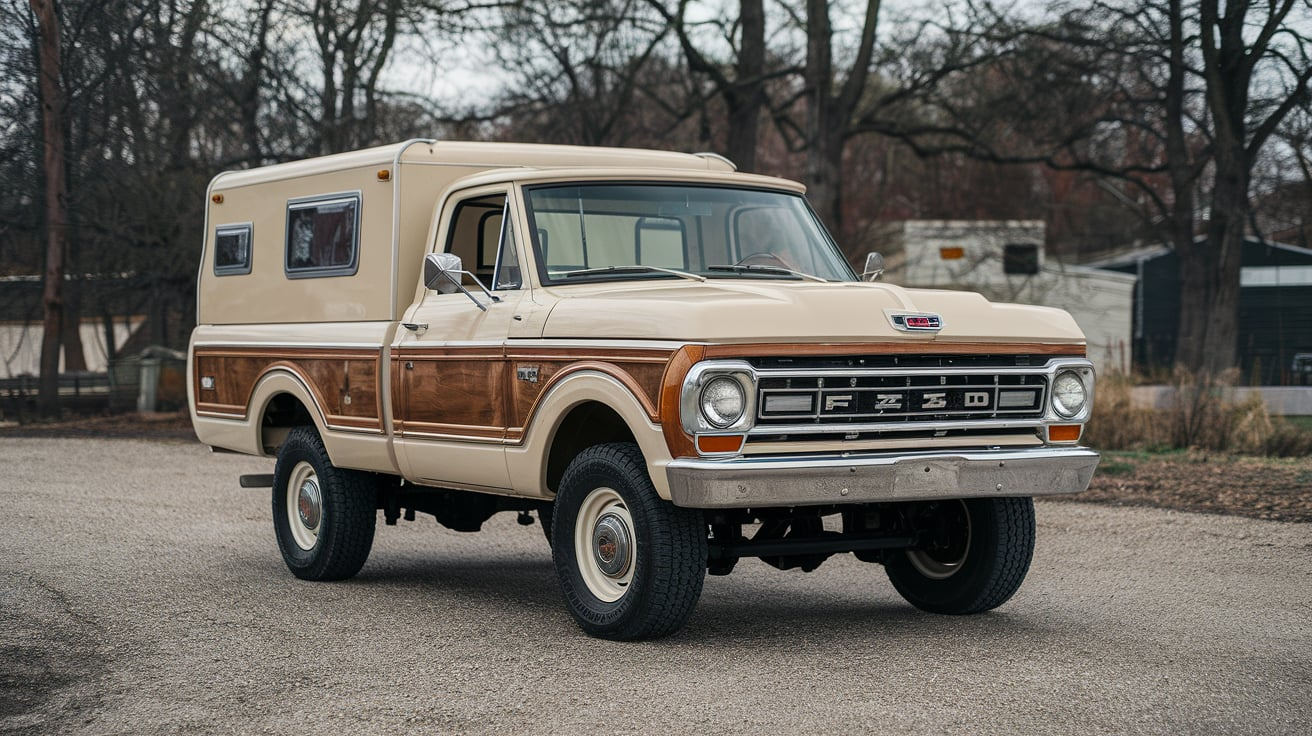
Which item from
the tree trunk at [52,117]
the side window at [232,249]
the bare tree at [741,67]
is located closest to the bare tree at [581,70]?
the bare tree at [741,67]

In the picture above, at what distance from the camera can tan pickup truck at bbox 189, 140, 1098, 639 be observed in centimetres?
632

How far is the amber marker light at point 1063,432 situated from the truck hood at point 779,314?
382 millimetres

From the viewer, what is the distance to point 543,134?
24.4 m

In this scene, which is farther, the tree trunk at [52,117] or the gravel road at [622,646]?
the tree trunk at [52,117]

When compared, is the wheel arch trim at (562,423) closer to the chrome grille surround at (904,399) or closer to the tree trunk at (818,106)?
the chrome grille surround at (904,399)

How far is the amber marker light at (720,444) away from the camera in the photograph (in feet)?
20.3

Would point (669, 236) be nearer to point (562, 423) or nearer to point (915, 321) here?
point (562, 423)

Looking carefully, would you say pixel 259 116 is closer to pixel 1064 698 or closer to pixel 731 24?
pixel 731 24

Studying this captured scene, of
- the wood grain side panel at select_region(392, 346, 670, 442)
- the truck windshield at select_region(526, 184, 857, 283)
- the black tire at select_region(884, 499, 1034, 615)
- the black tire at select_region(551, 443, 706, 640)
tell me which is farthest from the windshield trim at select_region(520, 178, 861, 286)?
the black tire at select_region(884, 499, 1034, 615)

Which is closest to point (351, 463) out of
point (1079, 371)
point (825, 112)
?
point (1079, 371)

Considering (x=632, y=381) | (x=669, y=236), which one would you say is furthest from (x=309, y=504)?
(x=632, y=381)

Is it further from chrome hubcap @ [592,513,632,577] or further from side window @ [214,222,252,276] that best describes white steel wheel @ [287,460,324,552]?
chrome hubcap @ [592,513,632,577]

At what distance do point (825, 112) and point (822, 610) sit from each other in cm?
1589

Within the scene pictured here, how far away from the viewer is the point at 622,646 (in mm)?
6648
